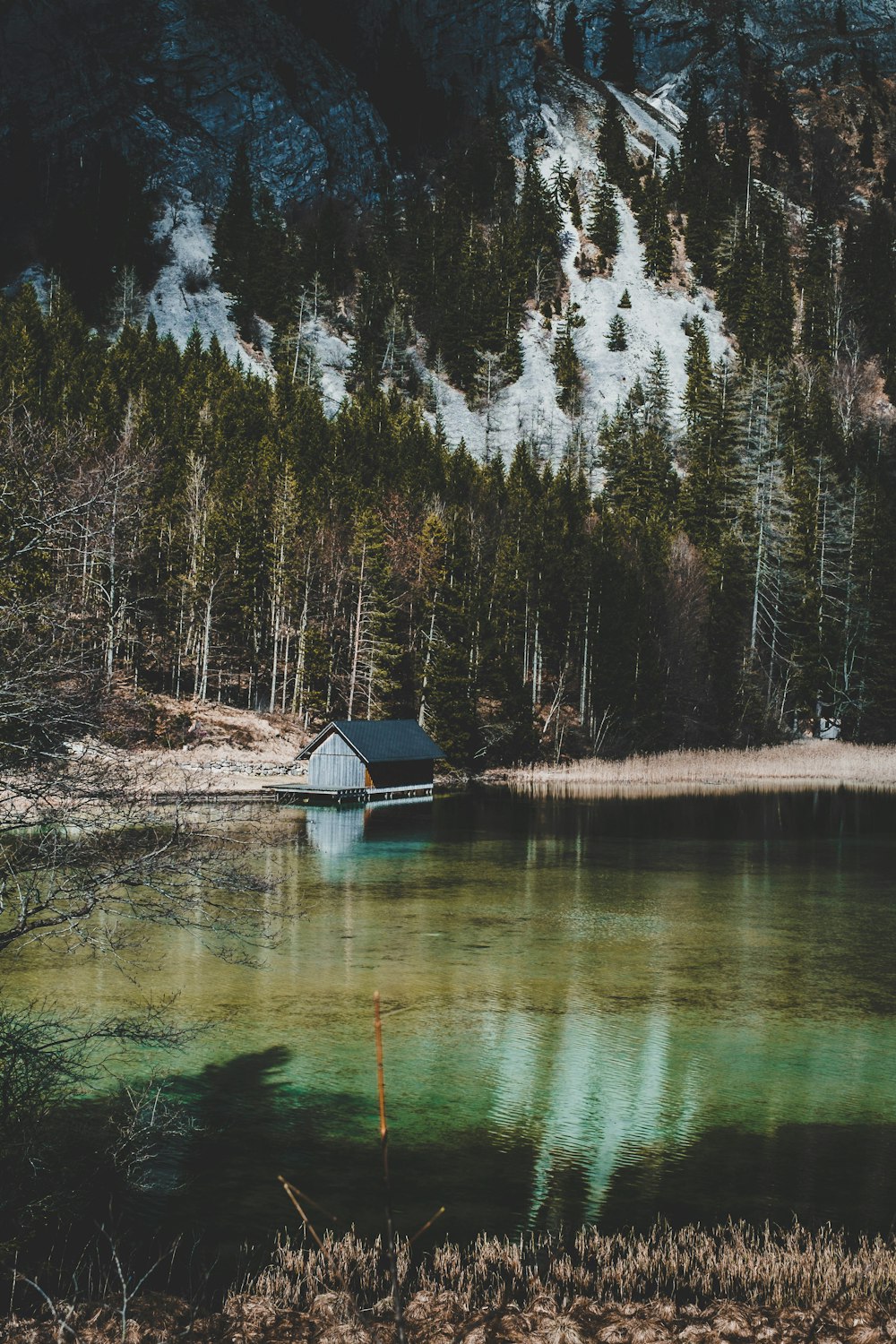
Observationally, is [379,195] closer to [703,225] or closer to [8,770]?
[703,225]

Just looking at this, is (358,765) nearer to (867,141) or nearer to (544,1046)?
(544,1046)

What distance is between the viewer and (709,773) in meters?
57.1

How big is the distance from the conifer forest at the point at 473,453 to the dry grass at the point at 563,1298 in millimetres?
4637

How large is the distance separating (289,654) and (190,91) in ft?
328

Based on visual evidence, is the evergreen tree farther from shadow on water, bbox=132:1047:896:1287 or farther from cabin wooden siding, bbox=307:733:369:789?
shadow on water, bbox=132:1047:896:1287

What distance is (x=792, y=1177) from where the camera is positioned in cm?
1153

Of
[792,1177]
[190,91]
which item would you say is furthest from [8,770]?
[190,91]

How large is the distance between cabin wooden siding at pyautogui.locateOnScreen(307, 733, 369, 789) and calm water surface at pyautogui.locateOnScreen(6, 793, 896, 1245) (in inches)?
601

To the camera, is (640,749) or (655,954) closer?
(655,954)

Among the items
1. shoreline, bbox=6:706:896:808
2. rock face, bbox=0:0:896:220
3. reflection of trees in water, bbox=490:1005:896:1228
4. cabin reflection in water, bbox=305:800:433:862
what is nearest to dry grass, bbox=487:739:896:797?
shoreline, bbox=6:706:896:808

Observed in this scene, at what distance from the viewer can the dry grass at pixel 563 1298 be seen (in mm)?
7445

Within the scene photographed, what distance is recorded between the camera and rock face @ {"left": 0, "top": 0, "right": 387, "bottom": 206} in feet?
416

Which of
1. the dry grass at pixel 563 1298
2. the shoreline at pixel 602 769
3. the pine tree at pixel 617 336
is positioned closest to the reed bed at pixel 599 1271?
the dry grass at pixel 563 1298

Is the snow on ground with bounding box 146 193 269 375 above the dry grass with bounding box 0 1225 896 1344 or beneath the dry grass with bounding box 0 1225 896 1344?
above
